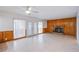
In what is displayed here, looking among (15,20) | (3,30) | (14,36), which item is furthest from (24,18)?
(3,30)

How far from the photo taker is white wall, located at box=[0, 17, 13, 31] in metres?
5.67

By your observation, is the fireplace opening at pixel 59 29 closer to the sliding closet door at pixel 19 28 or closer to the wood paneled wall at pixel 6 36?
the sliding closet door at pixel 19 28

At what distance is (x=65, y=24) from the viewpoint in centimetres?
1018

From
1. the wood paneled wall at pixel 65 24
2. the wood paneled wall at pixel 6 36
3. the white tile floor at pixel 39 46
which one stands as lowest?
the white tile floor at pixel 39 46

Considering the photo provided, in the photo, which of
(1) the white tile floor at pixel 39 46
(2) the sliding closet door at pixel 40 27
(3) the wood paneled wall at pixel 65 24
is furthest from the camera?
(2) the sliding closet door at pixel 40 27

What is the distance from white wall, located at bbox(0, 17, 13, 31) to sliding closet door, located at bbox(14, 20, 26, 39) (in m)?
0.58

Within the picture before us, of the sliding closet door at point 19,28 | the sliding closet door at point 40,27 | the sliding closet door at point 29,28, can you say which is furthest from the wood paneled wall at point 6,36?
the sliding closet door at point 40,27

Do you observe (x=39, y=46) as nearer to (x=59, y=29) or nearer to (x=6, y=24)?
(x=6, y=24)

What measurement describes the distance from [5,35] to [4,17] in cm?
115

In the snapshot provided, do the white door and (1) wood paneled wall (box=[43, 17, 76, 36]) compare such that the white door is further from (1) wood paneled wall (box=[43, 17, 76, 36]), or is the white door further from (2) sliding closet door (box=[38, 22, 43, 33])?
(1) wood paneled wall (box=[43, 17, 76, 36])

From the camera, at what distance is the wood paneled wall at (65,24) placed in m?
9.38

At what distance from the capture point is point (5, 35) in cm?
589

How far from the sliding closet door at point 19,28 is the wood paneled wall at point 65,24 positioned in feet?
15.2
